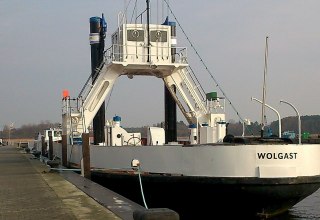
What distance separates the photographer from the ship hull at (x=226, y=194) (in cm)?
1176

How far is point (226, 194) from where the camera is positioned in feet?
39.8

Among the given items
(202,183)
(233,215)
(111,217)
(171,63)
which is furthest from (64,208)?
(171,63)

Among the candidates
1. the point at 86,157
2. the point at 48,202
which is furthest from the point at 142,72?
the point at 48,202

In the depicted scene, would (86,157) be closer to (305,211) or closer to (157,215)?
(305,211)

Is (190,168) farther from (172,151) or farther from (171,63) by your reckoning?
(171,63)

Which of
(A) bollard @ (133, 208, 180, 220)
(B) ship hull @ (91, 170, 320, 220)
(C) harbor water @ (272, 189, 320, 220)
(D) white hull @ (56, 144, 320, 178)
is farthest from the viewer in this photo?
(C) harbor water @ (272, 189, 320, 220)

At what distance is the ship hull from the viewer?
38.6 ft

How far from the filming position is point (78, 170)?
17.4m

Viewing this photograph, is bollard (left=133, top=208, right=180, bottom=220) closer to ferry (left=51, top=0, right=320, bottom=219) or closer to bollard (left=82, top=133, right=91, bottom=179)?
ferry (left=51, top=0, right=320, bottom=219)

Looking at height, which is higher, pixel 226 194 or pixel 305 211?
pixel 226 194

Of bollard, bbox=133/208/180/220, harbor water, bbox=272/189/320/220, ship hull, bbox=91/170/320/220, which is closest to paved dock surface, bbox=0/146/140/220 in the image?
ship hull, bbox=91/170/320/220

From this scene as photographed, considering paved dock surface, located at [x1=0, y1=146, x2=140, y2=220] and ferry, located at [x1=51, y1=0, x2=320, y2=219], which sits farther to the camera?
ferry, located at [x1=51, y1=0, x2=320, y2=219]

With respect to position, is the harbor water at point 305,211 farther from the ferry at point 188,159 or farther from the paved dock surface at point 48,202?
the paved dock surface at point 48,202

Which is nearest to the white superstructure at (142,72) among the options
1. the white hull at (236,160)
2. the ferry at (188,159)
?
the ferry at (188,159)
